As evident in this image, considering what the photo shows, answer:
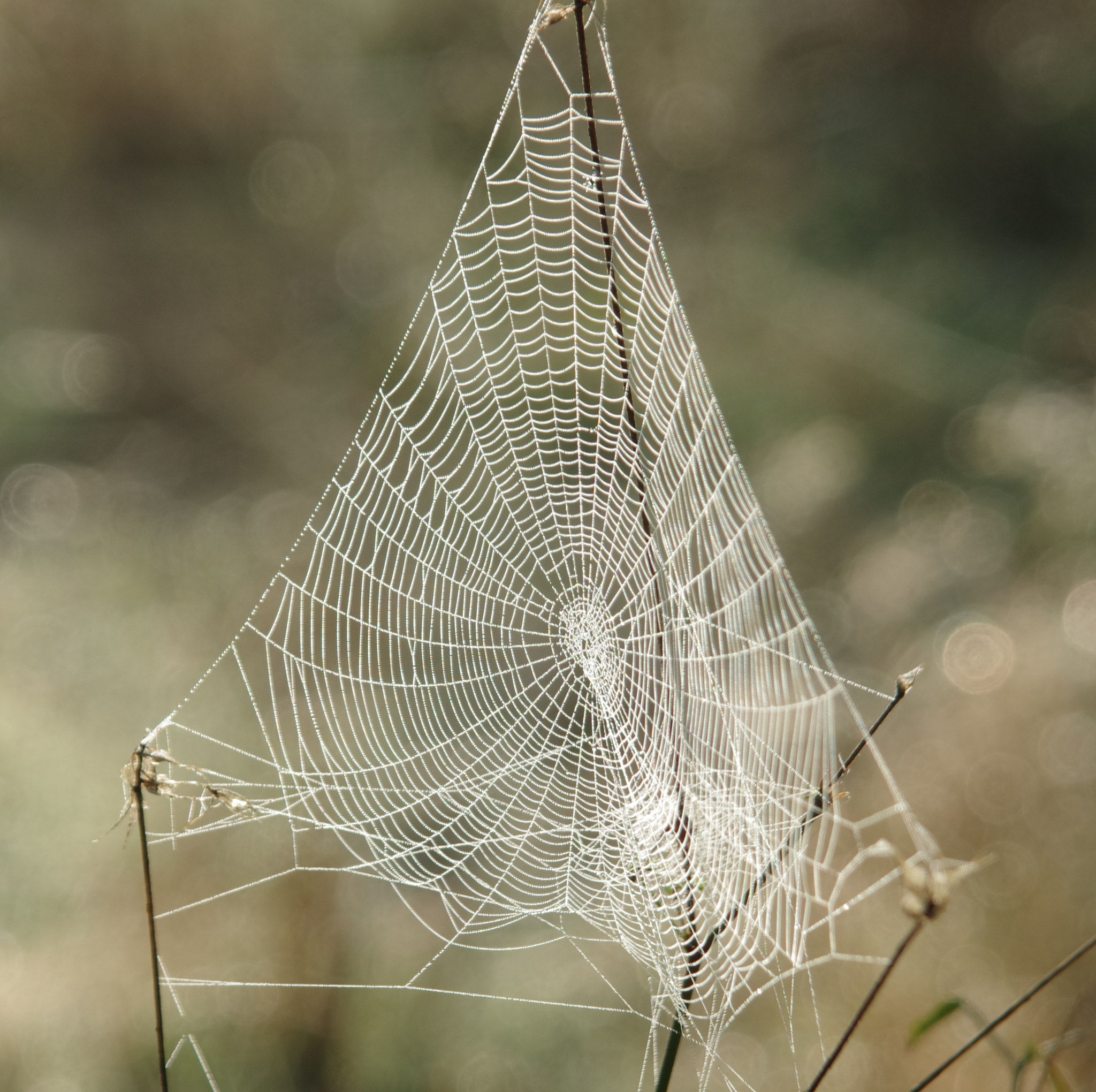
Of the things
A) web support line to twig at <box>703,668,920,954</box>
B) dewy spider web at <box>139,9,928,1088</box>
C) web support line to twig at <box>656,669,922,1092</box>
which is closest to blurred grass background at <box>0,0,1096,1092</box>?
dewy spider web at <box>139,9,928,1088</box>

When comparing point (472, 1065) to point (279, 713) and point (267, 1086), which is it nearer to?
point (267, 1086)

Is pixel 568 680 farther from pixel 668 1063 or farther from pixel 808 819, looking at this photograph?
pixel 808 819

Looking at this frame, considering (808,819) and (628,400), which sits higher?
(628,400)

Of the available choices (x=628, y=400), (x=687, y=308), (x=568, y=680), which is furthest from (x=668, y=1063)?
(x=687, y=308)

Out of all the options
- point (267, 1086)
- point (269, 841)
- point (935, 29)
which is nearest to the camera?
point (267, 1086)

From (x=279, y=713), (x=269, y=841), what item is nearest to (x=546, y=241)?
(x=279, y=713)

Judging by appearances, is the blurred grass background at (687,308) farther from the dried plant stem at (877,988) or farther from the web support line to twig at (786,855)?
the dried plant stem at (877,988)
